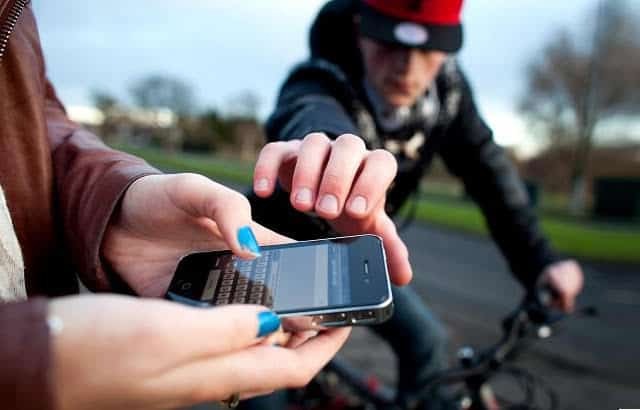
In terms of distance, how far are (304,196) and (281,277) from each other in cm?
19

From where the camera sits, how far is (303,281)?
39.1 inches

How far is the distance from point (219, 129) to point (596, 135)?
14.9m

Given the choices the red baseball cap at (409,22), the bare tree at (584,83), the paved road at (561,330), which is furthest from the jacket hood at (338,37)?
the bare tree at (584,83)

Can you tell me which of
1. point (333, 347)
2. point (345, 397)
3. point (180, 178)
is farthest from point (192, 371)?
point (345, 397)

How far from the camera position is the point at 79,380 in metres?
0.53

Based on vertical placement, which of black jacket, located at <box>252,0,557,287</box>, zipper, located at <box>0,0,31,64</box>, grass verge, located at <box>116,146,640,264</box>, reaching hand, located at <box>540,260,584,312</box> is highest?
zipper, located at <box>0,0,31,64</box>

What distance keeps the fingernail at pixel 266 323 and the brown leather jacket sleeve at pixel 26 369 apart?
0.26 metres

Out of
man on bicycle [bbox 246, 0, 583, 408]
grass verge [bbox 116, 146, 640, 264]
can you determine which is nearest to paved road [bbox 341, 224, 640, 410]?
grass verge [bbox 116, 146, 640, 264]

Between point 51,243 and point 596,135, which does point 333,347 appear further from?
point 596,135

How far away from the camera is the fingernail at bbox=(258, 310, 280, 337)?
2.21 feet

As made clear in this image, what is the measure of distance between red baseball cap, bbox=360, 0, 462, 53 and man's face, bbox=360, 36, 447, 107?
45 mm

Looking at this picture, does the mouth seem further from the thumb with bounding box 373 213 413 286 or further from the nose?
the thumb with bounding box 373 213 413 286

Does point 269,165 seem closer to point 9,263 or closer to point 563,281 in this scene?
point 9,263

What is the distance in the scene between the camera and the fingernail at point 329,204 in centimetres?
91
